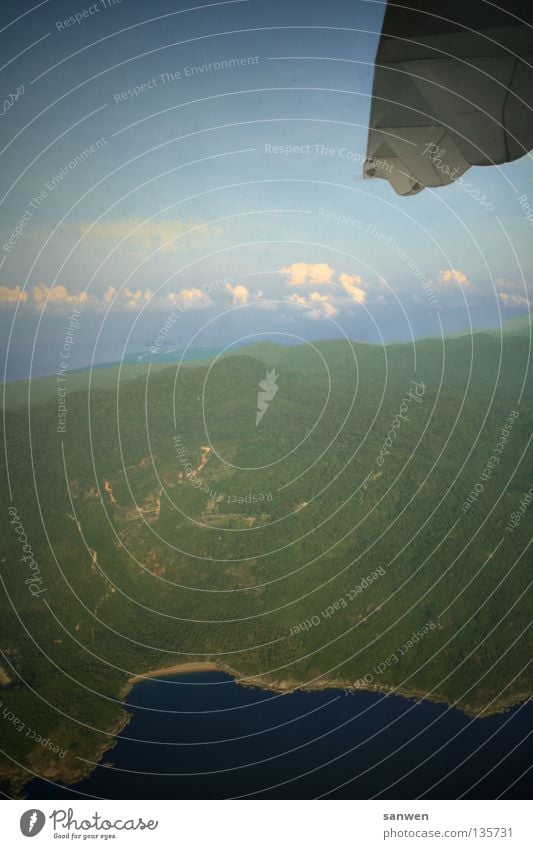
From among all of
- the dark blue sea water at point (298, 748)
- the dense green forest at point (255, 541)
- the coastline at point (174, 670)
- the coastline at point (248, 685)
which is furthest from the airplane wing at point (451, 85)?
the coastline at point (248, 685)

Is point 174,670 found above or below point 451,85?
below

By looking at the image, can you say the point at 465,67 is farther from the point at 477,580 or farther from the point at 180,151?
the point at 477,580

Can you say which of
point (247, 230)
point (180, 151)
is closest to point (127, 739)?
point (247, 230)

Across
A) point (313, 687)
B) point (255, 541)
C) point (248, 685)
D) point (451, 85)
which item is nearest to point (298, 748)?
point (313, 687)

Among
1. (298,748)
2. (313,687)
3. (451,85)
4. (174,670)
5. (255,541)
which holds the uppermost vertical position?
(451,85)

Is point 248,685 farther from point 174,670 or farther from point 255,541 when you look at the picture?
point 255,541

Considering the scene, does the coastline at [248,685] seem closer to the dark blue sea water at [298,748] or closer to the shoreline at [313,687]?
the shoreline at [313,687]
